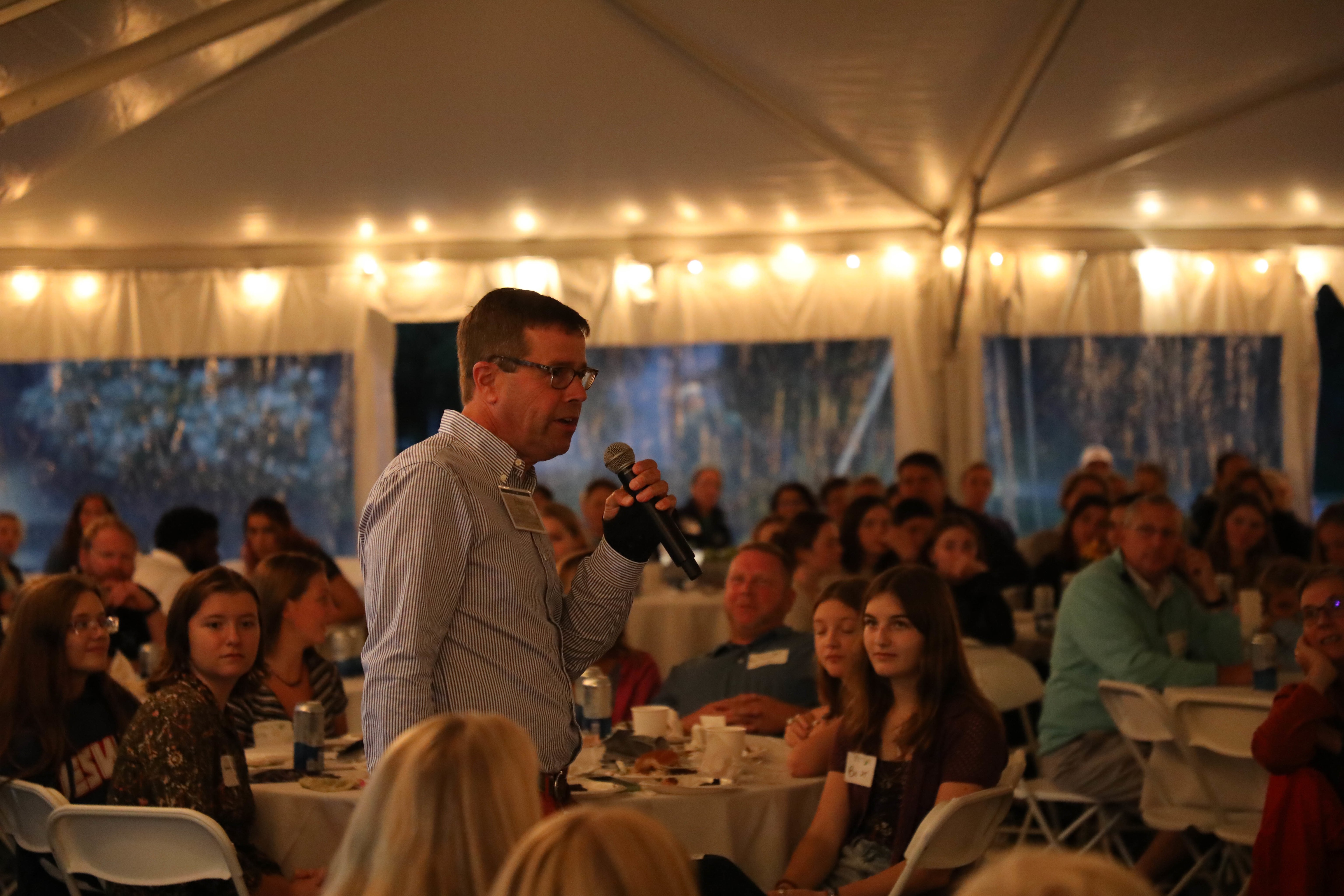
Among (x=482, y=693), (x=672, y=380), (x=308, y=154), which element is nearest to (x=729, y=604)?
(x=482, y=693)

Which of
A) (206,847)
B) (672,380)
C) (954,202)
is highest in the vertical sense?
(954,202)

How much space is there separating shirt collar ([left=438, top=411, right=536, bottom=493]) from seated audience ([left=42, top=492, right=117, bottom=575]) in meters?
4.98

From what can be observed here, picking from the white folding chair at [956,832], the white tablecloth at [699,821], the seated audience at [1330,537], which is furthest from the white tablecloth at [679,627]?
the white folding chair at [956,832]

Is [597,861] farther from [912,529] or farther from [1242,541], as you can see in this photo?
[1242,541]

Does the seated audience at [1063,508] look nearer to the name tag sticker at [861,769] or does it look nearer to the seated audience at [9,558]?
the name tag sticker at [861,769]

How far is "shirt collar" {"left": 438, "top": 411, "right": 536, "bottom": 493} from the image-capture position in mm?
2217

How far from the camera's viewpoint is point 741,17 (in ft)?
19.5

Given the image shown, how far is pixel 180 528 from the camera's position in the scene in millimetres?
7055

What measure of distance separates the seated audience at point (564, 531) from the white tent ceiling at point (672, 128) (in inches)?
81.2

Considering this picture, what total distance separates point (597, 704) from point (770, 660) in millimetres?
729

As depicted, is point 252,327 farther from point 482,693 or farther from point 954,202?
point 482,693

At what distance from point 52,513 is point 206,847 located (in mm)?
8140

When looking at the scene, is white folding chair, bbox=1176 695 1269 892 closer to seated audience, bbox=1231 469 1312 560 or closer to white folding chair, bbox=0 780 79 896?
white folding chair, bbox=0 780 79 896

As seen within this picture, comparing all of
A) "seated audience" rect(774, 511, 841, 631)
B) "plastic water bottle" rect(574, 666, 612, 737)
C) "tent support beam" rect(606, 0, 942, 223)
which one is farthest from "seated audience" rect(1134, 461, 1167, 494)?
"plastic water bottle" rect(574, 666, 612, 737)
